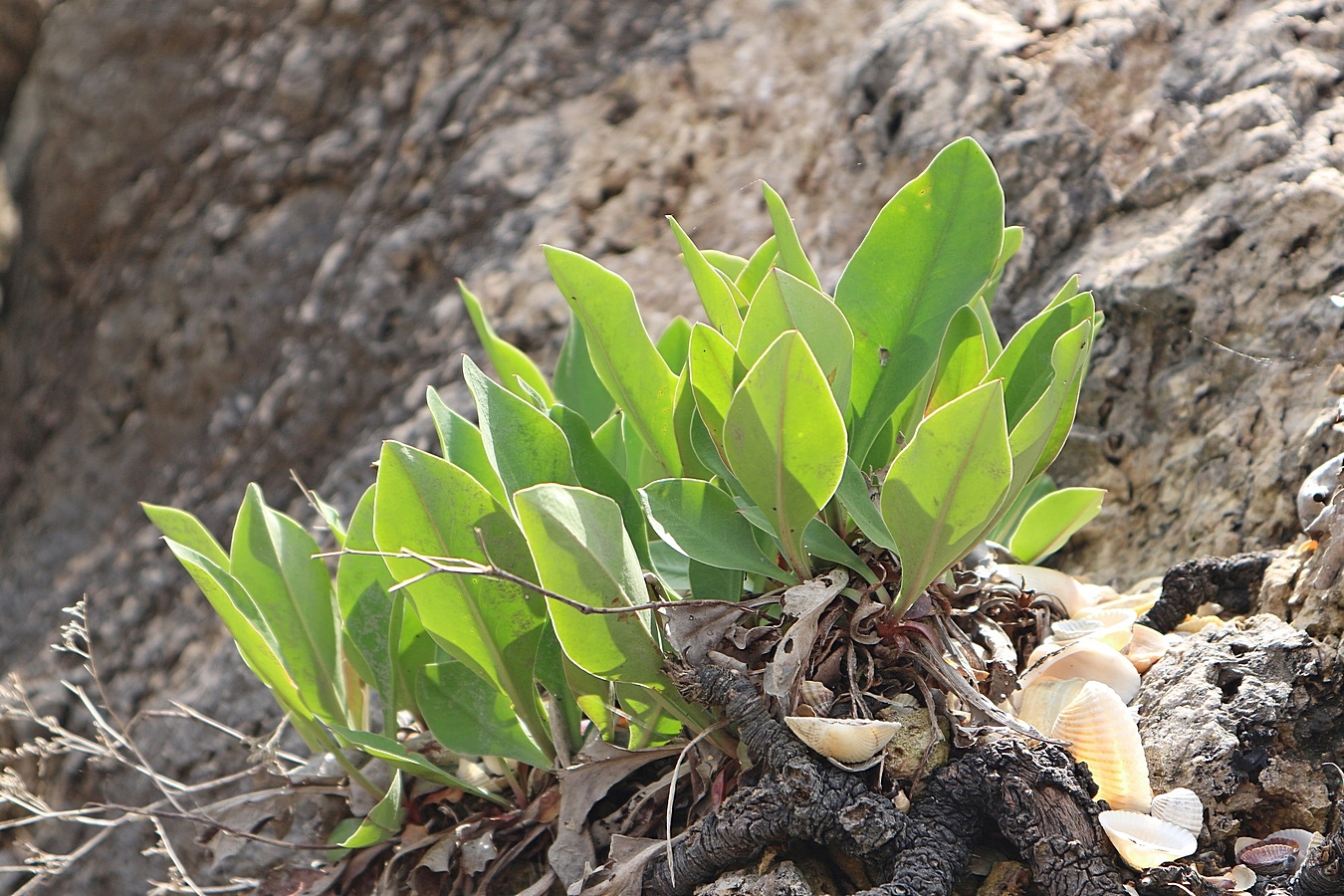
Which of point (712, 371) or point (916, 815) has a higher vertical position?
point (712, 371)

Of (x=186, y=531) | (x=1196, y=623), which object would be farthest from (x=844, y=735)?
(x=186, y=531)

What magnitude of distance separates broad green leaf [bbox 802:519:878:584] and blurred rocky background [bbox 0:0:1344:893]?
0.55m

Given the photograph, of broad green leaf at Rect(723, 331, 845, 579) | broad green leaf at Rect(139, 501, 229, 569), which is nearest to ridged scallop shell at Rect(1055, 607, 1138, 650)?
broad green leaf at Rect(723, 331, 845, 579)

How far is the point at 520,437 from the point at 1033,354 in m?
0.43

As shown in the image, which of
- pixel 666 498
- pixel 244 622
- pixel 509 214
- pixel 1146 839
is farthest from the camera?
pixel 509 214

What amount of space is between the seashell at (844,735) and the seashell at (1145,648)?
1.03 feet

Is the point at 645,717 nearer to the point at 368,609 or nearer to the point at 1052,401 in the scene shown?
the point at 368,609

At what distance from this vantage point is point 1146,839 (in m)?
0.69

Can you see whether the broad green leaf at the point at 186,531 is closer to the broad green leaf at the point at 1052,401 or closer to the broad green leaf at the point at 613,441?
the broad green leaf at the point at 613,441

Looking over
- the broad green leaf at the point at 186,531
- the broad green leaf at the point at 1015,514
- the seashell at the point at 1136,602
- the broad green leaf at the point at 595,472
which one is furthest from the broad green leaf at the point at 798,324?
the broad green leaf at the point at 186,531

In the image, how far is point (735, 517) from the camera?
0.82m

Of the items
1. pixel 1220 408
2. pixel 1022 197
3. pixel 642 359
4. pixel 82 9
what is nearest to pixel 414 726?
pixel 642 359

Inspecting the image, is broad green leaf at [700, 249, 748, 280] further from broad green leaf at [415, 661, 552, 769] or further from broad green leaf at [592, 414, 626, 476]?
broad green leaf at [415, 661, 552, 769]

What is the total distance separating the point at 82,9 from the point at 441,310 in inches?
52.5
